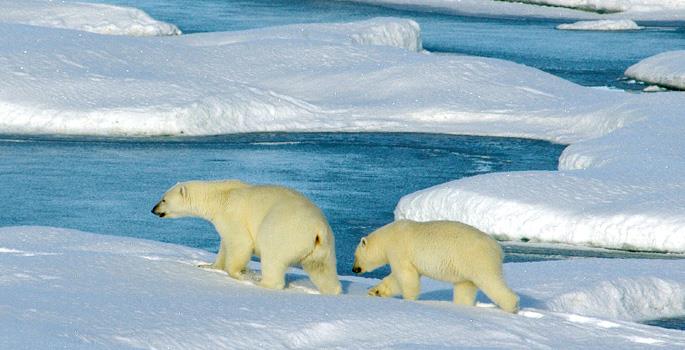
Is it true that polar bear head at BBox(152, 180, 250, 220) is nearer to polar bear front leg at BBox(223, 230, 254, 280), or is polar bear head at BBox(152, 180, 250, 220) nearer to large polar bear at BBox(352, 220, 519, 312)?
polar bear front leg at BBox(223, 230, 254, 280)

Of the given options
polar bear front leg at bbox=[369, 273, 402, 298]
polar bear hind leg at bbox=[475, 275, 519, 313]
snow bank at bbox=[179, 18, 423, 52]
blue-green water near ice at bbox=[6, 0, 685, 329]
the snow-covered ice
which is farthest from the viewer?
snow bank at bbox=[179, 18, 423, 52]

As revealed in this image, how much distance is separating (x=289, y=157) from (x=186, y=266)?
6.94 metres

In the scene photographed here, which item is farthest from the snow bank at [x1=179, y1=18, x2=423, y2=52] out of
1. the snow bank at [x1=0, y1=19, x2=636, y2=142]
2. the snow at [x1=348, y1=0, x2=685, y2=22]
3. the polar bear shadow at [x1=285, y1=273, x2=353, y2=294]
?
the polar bear shadow at [x1=285, y1=273, x2=353, y2=294]

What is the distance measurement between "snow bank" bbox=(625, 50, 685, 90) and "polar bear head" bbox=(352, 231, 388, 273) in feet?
48.4

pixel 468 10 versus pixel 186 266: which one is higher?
pixel 186 266

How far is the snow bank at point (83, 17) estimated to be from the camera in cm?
2255

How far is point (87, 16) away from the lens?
23.3m

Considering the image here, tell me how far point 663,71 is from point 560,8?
15.9m

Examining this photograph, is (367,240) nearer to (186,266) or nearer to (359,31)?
(186,266)

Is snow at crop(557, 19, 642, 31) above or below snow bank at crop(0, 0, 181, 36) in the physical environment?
below

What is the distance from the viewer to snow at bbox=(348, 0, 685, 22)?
110 feet

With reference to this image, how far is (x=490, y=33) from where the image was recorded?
1086 inches

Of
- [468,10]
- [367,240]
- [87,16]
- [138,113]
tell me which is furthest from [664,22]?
[367,240]

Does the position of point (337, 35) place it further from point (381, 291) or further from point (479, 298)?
point (381, 291)
